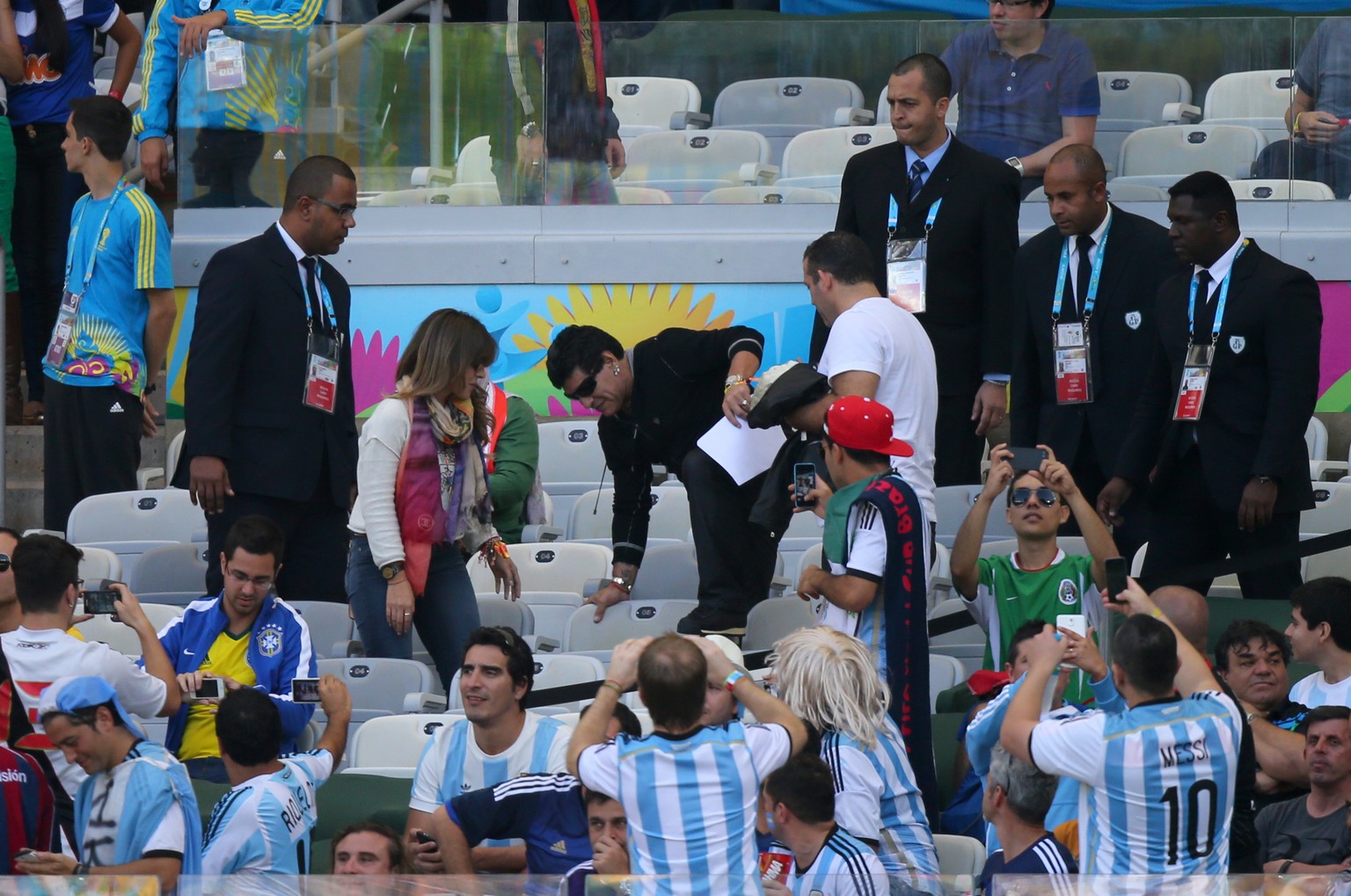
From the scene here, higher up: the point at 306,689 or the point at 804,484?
the point at 804,484

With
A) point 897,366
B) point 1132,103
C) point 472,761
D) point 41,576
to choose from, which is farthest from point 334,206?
point 1132,103

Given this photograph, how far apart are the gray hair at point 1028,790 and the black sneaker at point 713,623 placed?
178cm

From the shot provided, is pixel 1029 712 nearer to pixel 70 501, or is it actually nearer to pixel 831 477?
pixel 831 477

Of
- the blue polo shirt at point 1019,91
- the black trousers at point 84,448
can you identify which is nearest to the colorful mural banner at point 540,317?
the blue polo shirt at point 1019,91

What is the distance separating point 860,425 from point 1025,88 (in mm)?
3846

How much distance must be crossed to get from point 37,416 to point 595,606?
3707 mm

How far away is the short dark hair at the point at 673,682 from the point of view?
391 centimetres

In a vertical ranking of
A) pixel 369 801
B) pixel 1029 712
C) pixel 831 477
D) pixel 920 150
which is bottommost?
pixel 369 801

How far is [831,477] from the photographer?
16.5ft

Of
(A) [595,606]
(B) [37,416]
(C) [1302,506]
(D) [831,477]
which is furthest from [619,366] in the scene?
(B) [37,416]

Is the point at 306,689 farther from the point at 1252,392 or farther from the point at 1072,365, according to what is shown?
the point at 1252,392

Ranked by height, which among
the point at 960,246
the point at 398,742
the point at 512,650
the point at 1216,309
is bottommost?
the point at 398,742

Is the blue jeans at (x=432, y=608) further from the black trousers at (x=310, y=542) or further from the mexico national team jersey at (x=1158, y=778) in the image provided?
the mexico national team jersey at (x=1158, y=778)

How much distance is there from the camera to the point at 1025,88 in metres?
8.26
